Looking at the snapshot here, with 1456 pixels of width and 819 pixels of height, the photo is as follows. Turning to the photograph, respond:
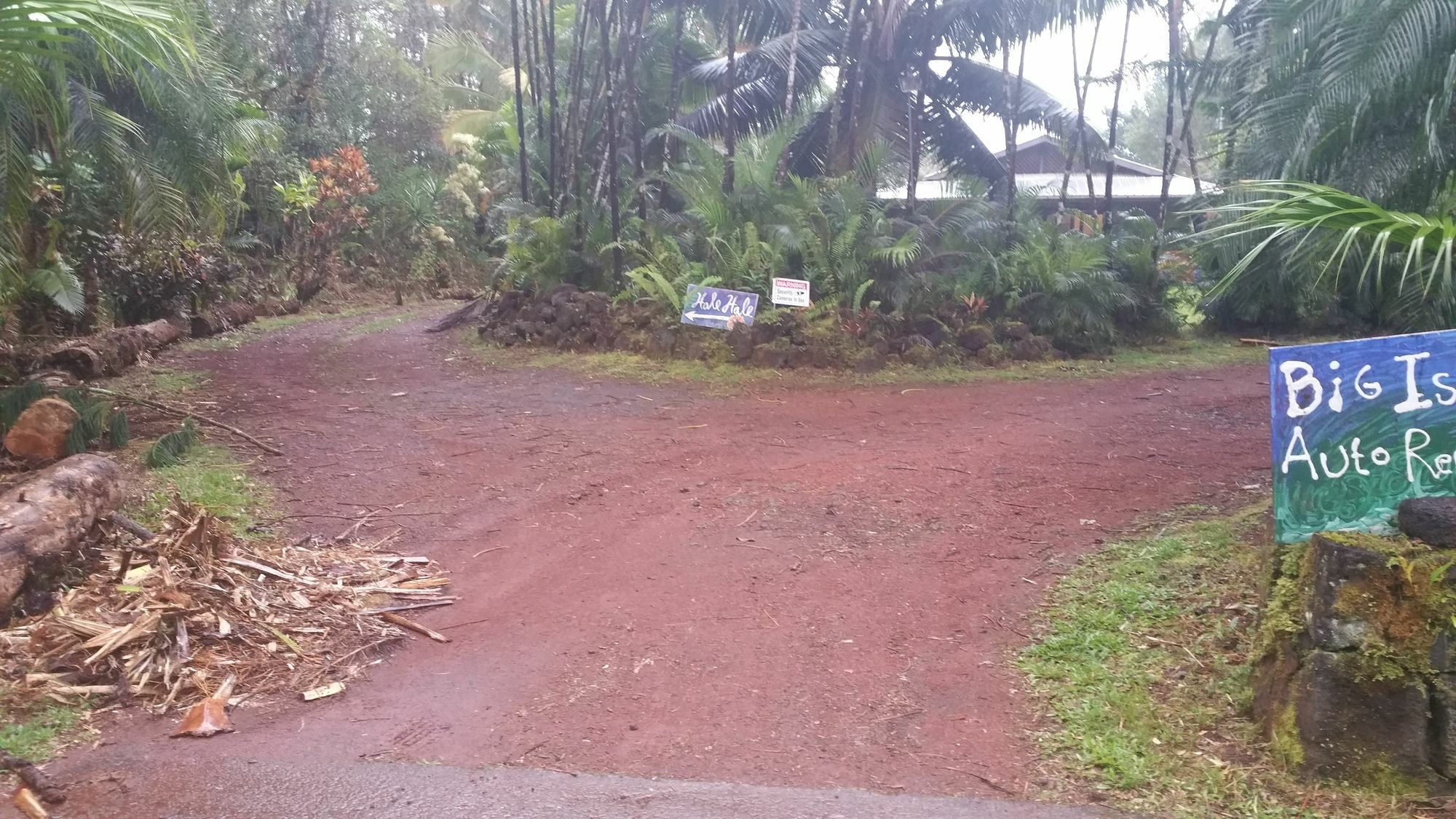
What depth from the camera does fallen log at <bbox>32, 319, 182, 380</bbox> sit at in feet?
35.3

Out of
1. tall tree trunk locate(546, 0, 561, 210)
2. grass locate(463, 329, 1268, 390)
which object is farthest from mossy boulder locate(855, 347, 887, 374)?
tall tree trunk locate(546, 0, 561, 210)

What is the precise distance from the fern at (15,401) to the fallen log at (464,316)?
7.83 m

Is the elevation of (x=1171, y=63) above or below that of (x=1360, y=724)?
above

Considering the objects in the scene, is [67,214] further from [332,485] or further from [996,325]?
[996,325]

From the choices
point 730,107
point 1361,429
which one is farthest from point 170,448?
point 730,107

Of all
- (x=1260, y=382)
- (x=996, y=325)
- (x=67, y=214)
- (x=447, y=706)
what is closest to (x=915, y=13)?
(x=996, y=325)

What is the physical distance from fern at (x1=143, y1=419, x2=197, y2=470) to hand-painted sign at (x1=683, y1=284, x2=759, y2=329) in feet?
18.0

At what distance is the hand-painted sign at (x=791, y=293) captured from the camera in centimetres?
1159

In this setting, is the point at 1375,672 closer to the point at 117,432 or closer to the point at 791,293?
the point at 117,432

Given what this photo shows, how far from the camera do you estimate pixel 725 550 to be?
18.9 feet

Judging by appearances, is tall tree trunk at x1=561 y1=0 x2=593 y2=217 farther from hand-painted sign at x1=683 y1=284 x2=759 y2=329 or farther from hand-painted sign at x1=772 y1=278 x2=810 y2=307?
hand-painted sign at x1=772 y1=278 x2=810 y2=307

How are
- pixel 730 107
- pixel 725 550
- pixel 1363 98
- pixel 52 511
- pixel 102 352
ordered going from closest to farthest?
pixel 52 511 < pixel 1363 98 < pixel 725 550 < pixel 102 352 < pixel 730 107

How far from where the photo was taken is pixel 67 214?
12.0 metres

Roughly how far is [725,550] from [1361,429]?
10.5 ft
